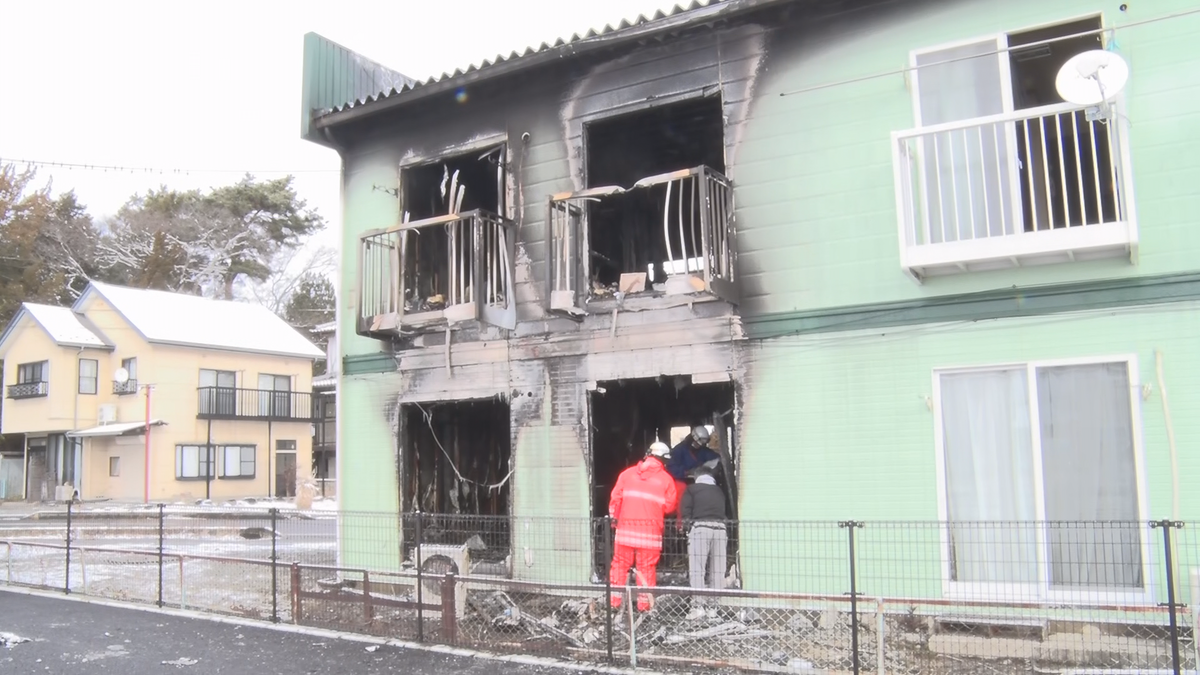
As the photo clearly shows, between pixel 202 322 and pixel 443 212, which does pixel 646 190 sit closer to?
pixel 443 212

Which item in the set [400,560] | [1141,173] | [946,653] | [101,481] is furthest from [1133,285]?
[101,481]

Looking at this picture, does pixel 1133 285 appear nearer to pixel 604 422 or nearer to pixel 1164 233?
pixel 1164 233

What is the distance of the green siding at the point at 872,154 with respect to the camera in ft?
23.6

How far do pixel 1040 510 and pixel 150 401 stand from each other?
29073 mm

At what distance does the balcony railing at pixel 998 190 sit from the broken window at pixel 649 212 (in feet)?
5.91

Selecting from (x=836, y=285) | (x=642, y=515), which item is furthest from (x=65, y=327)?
(x=836, y=285)

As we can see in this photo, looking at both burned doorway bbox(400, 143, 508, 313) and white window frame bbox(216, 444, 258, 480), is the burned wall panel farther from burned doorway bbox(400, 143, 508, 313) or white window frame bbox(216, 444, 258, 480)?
white window frame bbox(216, 444, 258, 480)

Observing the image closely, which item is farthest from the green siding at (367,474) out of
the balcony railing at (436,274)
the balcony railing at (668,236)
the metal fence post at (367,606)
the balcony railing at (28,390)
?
the balcony railing at (28,390)

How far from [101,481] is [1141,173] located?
106 feet

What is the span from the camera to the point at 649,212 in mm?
12375

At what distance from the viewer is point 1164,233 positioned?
23.4 ft

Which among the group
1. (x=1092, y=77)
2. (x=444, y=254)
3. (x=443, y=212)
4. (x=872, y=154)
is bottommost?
(x=444, y=254)

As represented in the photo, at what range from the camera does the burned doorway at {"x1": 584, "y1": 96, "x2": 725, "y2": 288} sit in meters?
11.4

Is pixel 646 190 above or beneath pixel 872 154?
above
